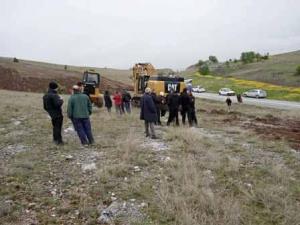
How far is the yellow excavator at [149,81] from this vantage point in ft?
83.1

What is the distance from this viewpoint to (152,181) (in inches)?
312

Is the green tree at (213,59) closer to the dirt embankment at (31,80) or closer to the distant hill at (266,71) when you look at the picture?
the distant hill at (266,71)

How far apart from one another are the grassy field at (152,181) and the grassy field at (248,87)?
42.9 meters

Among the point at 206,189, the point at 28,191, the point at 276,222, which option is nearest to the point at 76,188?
the point at 28,191

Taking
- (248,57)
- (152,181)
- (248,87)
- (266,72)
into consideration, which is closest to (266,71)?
(266,72)

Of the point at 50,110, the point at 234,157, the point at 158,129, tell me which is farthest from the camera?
the point at 158,129

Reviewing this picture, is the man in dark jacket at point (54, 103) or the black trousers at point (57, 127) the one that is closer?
the man in dark jacket at point (54, 103)

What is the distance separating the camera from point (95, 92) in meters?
26.6

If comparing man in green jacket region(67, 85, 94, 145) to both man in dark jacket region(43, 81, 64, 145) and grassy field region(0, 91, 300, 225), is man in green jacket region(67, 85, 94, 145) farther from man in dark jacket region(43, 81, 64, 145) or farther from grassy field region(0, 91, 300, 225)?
grassy field region(0, 91, 300, 225)

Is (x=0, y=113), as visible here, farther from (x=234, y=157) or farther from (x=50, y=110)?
(x=234, y=157)

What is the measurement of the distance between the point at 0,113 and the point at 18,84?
3499cm

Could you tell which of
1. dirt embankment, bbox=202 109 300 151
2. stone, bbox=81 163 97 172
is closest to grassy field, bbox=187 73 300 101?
dirt embankment, bbox=202 109 300 151

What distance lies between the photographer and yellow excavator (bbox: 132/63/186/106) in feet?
83.1

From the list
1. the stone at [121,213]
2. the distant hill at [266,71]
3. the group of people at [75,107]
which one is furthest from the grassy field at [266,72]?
the stone at [121,213]
